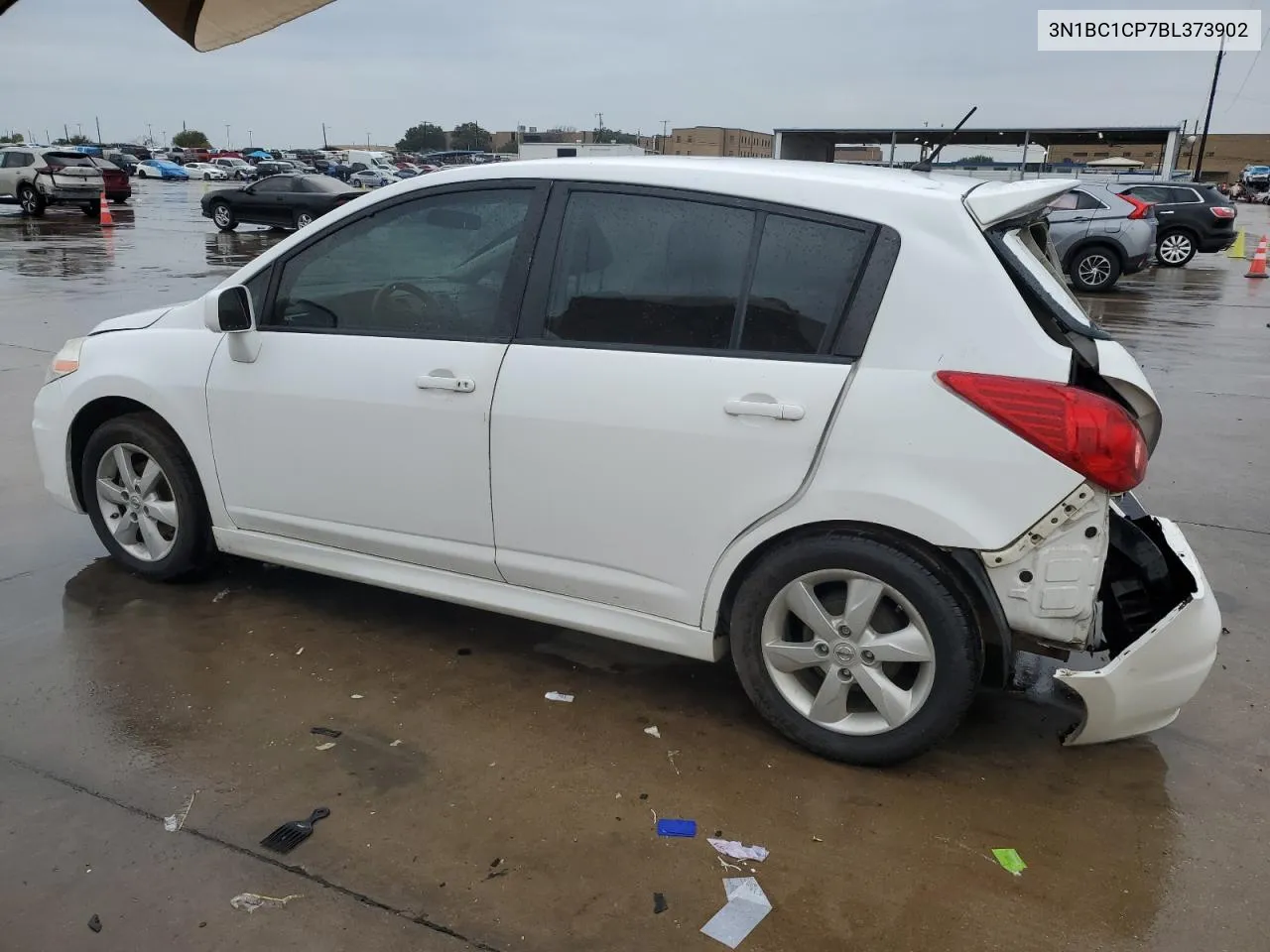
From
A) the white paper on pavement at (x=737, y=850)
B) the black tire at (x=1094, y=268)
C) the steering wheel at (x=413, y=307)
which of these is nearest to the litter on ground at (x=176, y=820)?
the white paper on pavement at (x=737, y=850)

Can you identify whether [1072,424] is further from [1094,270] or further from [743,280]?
[1094,270]

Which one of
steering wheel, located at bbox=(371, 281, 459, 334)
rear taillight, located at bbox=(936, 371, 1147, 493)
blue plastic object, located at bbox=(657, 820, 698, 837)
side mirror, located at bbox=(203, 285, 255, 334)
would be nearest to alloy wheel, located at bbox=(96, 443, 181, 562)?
side mirror, located at bbox=(203, 285, 255, 334)

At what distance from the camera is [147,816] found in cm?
283

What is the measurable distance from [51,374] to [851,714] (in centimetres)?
367

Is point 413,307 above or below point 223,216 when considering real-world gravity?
above

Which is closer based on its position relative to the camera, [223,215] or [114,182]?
[223,215]

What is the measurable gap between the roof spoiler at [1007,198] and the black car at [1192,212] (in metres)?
17.9

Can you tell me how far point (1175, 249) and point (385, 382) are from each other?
67.4 feet

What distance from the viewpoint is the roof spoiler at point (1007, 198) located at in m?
2.92

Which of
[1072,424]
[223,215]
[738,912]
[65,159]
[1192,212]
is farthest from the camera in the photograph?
[65,159]

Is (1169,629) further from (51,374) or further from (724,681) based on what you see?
(51,374)

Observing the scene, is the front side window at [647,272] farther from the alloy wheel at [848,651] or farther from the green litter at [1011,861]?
the green litter at [1011,861]

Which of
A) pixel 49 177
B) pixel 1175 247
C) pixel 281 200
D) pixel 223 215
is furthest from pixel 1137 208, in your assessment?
pixel 49 177

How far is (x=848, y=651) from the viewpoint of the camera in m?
2.97
